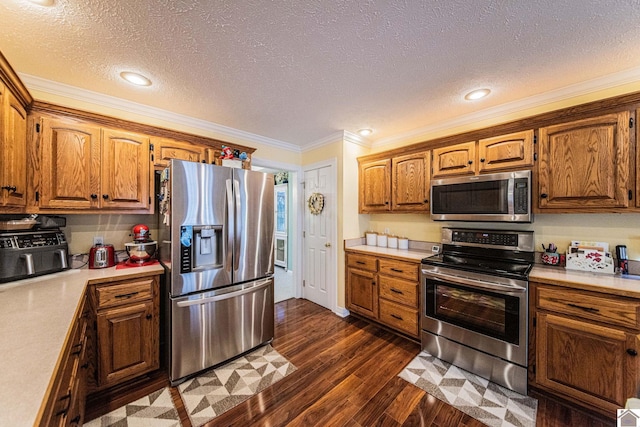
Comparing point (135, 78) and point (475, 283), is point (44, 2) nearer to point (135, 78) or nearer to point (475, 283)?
point (135, 78)

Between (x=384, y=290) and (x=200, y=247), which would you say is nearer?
(x=200, y=247)

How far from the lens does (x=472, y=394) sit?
1.90m

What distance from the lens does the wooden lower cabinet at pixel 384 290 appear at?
8.52 ft

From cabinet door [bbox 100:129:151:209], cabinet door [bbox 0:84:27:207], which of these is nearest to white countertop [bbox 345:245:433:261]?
cabinet door [bbox 100:129:151:209]

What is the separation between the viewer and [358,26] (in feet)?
4.75

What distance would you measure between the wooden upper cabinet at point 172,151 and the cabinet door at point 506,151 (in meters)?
2.91

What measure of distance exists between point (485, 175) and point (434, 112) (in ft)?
2.88

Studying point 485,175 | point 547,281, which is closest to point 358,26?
point 485,175

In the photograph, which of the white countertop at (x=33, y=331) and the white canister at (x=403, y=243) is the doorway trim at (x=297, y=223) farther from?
the white countertop at (x=33, y=331)

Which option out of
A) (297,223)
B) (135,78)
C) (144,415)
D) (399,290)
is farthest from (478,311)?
(135,78)

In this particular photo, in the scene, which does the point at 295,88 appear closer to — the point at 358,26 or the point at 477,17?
the point at 358,26

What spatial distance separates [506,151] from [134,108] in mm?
3664

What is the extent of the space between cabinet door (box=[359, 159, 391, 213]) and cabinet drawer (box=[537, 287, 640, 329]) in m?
1.71

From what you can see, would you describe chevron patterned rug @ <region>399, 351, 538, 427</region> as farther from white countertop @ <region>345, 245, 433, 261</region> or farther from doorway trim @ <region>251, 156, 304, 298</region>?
doorway trim @ <region>251, 156, 304, 298</region>
